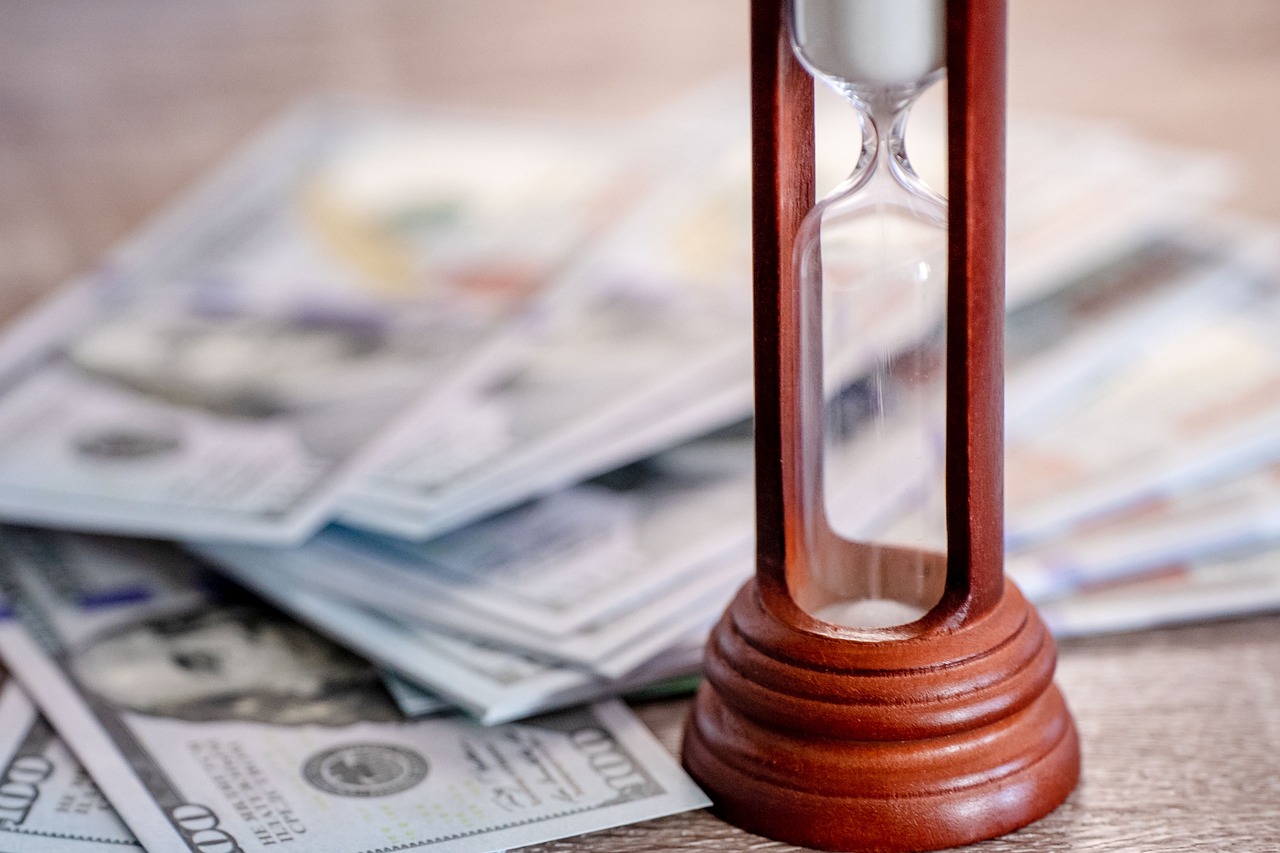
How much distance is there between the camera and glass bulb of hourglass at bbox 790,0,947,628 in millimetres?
546

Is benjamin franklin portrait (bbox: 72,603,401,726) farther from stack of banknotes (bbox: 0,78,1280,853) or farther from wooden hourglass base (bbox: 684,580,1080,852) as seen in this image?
wooden hourglass base (bbox: 684,580,1080,852)

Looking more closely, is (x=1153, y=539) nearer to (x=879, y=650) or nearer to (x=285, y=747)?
(x=879, y=650)

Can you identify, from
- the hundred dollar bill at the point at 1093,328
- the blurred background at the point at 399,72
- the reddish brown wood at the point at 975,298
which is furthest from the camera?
the blurred background at the point at 399,72

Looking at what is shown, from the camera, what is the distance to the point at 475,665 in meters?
0.69

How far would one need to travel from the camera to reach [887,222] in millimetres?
560

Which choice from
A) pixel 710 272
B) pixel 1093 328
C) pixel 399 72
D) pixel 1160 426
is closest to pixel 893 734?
pixel 1160 426

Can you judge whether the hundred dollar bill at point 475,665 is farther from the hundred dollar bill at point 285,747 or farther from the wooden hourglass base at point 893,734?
the wooden hourglass base at point 893,734

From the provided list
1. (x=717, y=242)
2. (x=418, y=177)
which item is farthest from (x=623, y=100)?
(x=717, y=242)

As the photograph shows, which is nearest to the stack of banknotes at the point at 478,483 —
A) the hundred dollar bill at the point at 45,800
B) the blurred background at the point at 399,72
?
the hundred dollar bill at the point at 45,800

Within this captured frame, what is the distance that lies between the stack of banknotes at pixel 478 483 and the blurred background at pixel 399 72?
0.84ft

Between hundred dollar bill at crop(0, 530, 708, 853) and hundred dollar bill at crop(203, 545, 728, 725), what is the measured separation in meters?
0.01

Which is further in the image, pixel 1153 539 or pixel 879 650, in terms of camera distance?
pixel 1153 539

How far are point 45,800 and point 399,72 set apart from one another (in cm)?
142

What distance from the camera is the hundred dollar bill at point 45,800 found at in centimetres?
59
